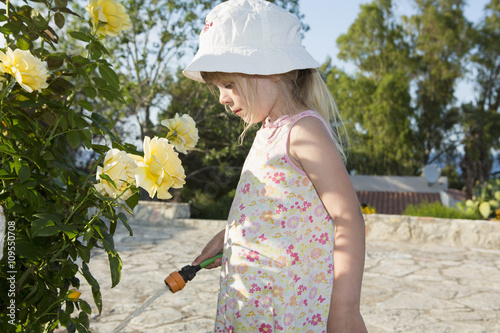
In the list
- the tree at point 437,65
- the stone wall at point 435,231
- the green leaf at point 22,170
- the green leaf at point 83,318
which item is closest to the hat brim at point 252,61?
the green leaf at point 22,170

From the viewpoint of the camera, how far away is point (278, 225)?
1.29 m

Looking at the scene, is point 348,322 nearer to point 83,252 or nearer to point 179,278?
point 179,278

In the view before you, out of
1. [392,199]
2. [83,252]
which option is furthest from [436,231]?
[392,199]

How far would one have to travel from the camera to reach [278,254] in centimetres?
127

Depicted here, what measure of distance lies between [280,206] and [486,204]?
21.7 ft

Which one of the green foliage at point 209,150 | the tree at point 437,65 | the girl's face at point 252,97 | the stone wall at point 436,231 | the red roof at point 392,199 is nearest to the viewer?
the girl's face at point 252,97

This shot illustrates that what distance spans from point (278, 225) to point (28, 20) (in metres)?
0.88

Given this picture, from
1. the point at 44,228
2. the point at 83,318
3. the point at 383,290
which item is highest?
the point at 44,228

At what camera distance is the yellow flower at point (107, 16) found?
3.91 feet

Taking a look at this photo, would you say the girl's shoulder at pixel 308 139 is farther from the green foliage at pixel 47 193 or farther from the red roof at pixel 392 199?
the red roof at pixel 392 199

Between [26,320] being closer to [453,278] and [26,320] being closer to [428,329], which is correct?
[428,329]

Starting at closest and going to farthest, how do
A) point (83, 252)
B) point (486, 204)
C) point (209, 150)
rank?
point (83, 252)
point (486, 204)
point (209, 150)

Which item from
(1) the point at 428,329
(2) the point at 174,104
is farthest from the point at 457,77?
(1) the point at 428,329

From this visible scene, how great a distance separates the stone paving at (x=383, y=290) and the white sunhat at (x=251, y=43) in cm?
85
